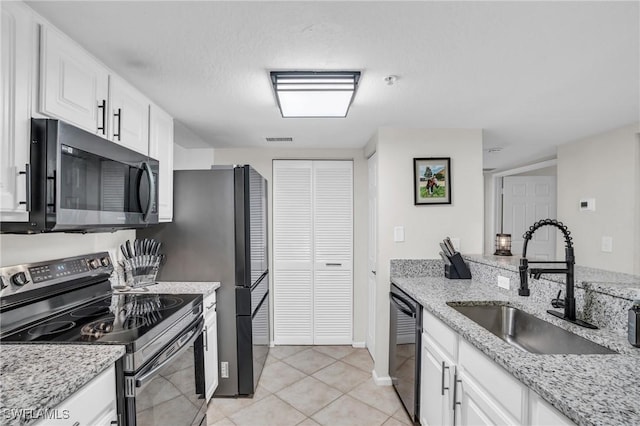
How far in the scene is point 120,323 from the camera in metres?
1.47

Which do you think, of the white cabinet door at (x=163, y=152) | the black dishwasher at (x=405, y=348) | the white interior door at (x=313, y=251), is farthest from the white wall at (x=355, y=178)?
the white cabinet door at (x=163, y=152)

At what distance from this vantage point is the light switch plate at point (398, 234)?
8.65ft

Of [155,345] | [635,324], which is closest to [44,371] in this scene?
[155,345]

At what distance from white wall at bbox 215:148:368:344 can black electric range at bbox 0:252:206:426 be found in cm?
162

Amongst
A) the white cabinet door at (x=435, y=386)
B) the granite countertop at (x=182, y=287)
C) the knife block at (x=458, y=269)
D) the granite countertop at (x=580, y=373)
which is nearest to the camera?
the granite countertop at (x=580, y=373)

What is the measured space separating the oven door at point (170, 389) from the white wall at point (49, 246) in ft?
2.67

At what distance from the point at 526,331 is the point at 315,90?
1736 millimetres

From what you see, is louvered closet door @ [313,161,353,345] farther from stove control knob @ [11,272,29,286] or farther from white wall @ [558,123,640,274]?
→ stove control knob @ [11,272,29,286]

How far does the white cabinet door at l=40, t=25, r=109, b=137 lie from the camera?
121 cm

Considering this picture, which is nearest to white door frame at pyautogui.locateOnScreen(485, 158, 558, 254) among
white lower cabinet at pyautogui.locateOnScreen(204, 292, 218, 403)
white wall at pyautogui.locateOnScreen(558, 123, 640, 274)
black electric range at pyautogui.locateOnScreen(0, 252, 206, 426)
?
white wall at pyautogui.locateOnScreen(558, 123, 640, 274)

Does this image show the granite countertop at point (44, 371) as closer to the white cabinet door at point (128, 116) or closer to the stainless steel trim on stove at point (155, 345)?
the stainless steel trim on stove at point (155, 345)

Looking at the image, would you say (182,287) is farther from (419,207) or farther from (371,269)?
(419,207)

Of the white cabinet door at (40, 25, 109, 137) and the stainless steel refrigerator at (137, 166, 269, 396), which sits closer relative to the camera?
the white cabinet door at (40, 25, 109, 137)

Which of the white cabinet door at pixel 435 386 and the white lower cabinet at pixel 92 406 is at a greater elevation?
the white lower cabinet at pixel 92 406
